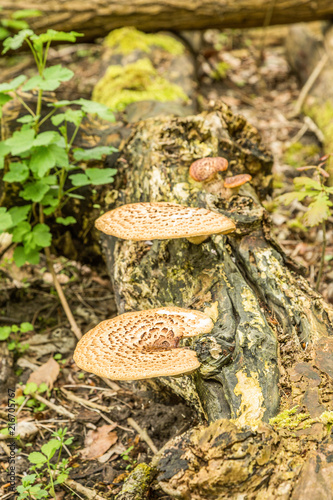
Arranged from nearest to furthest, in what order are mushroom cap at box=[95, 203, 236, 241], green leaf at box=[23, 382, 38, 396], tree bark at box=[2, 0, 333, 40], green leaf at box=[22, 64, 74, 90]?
mushroom cap at box=[95, 203, 236, 241], green leaf at box=[22, 64, 74, 90], green leaf at box=[23, 382, 38, 396], tree bark at box=[2, 0, 333, 40]

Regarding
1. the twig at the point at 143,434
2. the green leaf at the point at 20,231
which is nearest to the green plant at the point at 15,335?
the green leaf at the point at 20,231

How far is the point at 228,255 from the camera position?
3643mm

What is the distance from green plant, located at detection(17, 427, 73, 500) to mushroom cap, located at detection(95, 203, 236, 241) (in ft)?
5.23

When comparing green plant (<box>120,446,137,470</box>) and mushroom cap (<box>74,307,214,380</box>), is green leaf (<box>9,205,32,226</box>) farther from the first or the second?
green plant (<box>120,446,137,470</box>)

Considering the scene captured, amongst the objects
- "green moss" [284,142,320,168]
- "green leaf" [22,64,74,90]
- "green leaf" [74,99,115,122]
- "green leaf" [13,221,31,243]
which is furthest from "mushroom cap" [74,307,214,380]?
"green moss" [284,142,320,168]

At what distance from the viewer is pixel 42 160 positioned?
4.08 metres

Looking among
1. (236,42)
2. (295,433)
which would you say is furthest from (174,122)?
(236,42)

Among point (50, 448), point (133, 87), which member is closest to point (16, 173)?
point (50, 448)

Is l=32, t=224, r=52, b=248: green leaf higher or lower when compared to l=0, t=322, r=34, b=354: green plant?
higher

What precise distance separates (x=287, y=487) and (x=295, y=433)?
0.35 meters

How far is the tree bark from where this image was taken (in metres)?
7.84

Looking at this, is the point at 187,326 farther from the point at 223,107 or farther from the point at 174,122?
the point at 223,107

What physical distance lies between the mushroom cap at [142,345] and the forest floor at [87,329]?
43.3 inches

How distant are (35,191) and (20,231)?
43 centimetres
